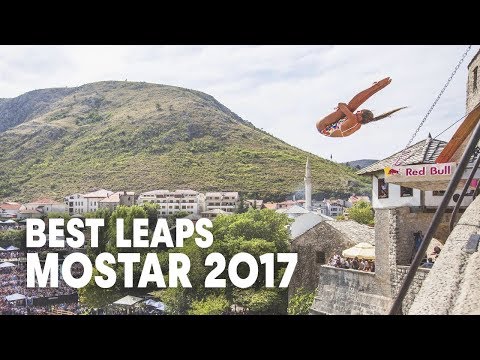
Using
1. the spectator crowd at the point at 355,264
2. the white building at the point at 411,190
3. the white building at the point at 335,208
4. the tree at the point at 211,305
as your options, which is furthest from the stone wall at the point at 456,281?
the white building at the point at 335,208

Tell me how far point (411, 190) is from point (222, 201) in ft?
60.3

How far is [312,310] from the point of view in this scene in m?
11.8

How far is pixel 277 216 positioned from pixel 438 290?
53.2 ft

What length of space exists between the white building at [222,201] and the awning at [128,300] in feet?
22.6

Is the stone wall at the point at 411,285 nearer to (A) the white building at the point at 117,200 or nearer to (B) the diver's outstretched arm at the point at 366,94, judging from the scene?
(B) the diver's outstretched arm at the point at 366,94

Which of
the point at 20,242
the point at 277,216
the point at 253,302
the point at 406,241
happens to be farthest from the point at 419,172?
the point at 20,242

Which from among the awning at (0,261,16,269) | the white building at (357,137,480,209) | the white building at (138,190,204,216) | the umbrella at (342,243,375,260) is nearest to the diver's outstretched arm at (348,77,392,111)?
the white building at (357,137,480,209)

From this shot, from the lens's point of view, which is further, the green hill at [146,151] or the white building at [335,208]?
the green hill at [146,151]

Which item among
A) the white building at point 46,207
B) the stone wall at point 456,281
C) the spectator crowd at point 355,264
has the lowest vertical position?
the spectator crowd at point 355,264

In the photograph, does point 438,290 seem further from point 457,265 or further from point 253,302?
point 253,302

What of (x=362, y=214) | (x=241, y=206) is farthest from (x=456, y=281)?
(x=241, y=206)

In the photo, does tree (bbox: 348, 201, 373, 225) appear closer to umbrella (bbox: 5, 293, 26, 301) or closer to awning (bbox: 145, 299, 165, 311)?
awning (bbox: 145, 299, 165, 311)

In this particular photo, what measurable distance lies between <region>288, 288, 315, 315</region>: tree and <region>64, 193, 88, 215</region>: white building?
16233 millimetres

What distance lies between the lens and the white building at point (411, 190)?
9.61 metres
